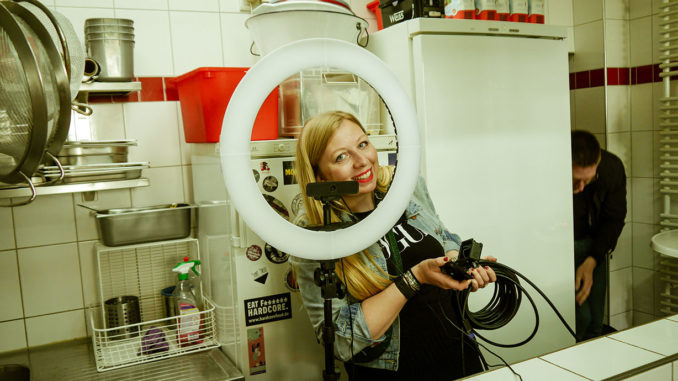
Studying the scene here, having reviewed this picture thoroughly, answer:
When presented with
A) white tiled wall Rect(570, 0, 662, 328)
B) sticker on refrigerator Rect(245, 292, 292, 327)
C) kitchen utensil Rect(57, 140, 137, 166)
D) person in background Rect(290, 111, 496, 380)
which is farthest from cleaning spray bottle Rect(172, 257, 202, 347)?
white tiled wall Rect(570, 0, 662, 328)

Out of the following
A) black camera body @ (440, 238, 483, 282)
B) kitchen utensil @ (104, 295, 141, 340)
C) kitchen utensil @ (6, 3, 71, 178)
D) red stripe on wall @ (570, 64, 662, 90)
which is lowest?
kitchen utensil @ (104, 295, 141, 340)

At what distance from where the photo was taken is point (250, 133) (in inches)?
42.4

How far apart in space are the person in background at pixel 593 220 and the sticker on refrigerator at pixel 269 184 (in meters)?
1.53

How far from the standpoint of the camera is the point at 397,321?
155 cm

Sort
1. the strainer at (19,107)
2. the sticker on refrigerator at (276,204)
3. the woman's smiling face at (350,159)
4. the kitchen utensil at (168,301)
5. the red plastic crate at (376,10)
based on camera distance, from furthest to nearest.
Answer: the red plastic crate at (376,10) → the kitchen utensil at (168,301) → the sticker on refrigerator at (276,204) → the woman's smiling face at (350,159) → the strainer at (19,107)

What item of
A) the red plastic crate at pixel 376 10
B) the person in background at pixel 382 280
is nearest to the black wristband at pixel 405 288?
the person in background at pixel 382 280

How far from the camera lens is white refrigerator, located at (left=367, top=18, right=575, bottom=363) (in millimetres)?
1895

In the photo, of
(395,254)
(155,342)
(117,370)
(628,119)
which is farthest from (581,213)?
(117,370)

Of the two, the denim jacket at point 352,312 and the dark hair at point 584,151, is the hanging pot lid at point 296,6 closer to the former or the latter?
the denim jacket at point 352,312

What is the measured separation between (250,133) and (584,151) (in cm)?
199

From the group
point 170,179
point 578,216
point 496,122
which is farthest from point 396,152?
point 578,216

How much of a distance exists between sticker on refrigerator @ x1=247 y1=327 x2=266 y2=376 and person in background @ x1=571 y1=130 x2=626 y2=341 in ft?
5.19

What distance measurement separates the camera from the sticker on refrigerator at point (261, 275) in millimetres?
1726

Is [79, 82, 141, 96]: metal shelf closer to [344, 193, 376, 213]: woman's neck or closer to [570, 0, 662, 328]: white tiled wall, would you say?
[344, 193, 376, 213]: woman's neck
